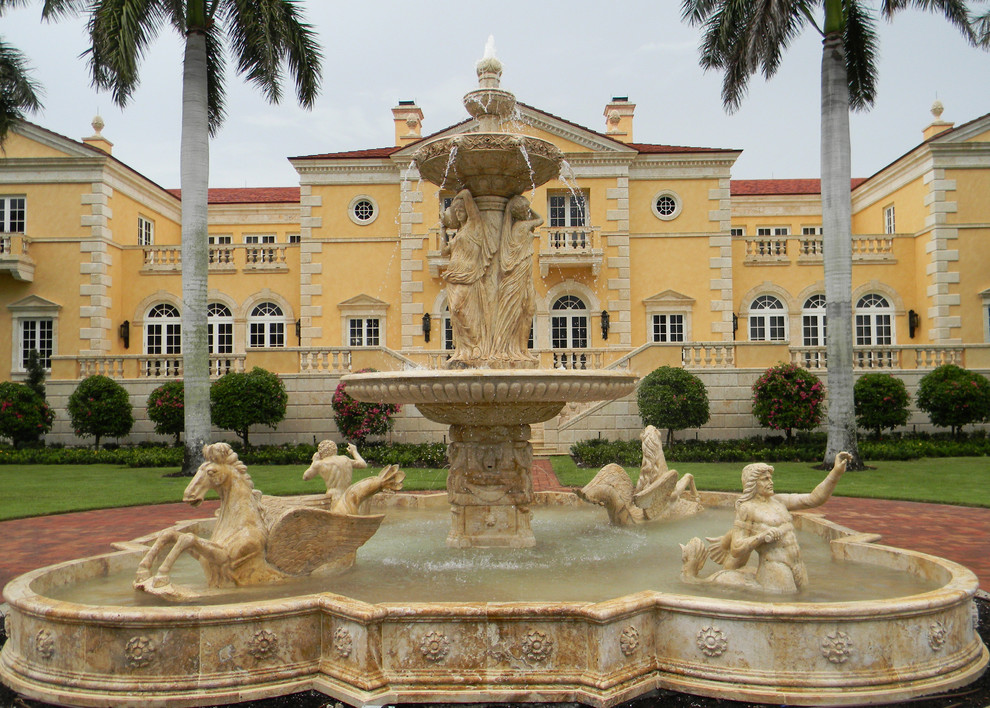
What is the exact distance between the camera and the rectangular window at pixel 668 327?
28594 millimetres

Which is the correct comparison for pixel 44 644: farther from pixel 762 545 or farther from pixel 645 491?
pixel 645 491

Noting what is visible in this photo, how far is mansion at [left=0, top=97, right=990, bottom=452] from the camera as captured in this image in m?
27.9

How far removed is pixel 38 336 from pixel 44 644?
2708 cm

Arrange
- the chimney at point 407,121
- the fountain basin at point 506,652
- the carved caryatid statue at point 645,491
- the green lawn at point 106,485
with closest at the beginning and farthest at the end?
the fountain basin at point 506,652 → the carved caryatid statue at point 645,491 → the green lawn at point 106,485 → the chimney at point 407,121

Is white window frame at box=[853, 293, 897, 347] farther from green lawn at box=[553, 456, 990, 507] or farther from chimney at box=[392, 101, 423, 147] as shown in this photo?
→ chimney at box=[392, 101, 423, 147]

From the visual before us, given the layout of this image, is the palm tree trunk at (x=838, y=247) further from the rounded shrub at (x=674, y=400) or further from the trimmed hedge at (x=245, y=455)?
the trimmed hedge at (x=245, y=455)

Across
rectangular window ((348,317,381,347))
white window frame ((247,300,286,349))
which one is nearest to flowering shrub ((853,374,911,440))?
rectangular window ((348,317,381,347))

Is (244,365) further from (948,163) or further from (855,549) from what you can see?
(948,163)

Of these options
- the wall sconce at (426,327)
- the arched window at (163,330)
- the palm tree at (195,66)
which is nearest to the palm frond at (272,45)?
the palm tree at (195,66)

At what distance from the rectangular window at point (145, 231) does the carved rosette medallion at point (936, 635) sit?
1254 inches

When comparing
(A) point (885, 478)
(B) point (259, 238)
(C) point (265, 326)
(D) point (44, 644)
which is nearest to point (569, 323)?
(C) point (265, 326)

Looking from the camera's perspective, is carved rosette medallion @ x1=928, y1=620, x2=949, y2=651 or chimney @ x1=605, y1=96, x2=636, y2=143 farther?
chimney @ x1=605, y1=96, x2=636, y2=143

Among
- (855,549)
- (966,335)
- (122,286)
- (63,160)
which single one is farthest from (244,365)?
(966,335)

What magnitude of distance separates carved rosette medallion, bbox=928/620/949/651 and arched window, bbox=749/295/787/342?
83.6 feet
